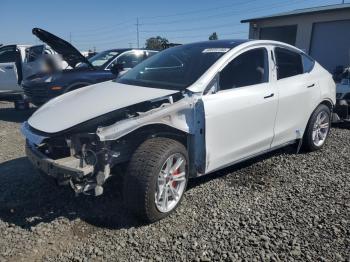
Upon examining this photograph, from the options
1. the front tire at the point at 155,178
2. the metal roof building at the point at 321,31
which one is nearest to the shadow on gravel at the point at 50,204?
the front tire at the point at 155,178

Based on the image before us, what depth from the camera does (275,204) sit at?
367 cm

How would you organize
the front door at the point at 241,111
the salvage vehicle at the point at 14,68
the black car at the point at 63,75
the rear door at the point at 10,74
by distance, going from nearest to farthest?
1. the front door at the point at 241,111
2. the black car at the point at 63,75
3. the salvage vehicle at the point at 14,68
4. the rear door at the point at 10,74

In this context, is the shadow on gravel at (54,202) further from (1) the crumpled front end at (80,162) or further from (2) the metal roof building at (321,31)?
(2) the metal roof building at (321,31)

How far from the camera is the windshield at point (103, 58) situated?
8684 millimetres

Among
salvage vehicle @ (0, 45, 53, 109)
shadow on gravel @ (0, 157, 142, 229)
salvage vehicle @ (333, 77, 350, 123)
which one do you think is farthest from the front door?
salvage vehicle @ (0, 45, 53, 109)

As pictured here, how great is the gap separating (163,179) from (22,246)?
1.34 meters

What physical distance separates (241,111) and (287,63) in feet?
4.56

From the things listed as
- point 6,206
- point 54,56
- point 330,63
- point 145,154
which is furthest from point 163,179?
point 330,63

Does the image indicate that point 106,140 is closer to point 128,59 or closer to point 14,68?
point 128,59

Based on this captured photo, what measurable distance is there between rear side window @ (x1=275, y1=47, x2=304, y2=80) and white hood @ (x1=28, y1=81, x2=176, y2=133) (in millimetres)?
1735

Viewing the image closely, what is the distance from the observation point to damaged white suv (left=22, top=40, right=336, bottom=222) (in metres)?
3.03

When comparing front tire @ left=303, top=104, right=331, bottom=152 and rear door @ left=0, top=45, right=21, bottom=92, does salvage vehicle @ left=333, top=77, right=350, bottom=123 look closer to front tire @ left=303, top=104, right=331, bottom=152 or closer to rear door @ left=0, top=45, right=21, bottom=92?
front tire @ left=303, top=104, right=331, bottom=152

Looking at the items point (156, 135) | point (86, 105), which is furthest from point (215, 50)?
point (86, 105)

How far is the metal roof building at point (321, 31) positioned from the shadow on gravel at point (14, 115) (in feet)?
38.9
